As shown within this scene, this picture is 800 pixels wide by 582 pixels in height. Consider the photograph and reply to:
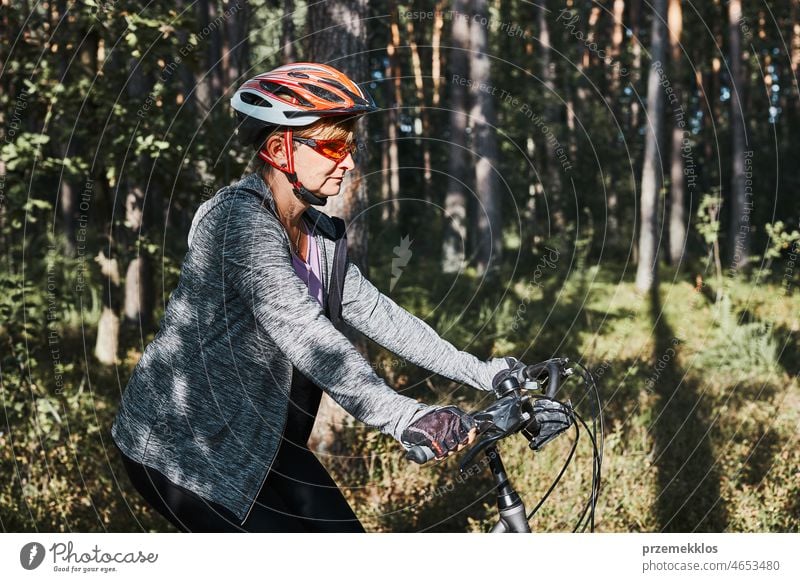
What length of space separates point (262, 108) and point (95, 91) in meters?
4.97

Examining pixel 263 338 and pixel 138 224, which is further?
pixel 138 224

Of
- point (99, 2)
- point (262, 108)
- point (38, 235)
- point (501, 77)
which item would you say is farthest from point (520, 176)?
point (262, 108)

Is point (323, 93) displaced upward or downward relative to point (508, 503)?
upward

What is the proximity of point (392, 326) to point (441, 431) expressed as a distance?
0.97 meters

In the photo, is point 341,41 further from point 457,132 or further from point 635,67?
point 635,67

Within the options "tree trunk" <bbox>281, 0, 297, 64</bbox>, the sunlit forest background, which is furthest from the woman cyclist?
"tree trunk" <bbox>281, 0, 297, 64</bbox>

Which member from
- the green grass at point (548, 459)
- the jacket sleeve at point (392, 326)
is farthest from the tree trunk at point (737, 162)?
the jacket sleeve at point (392, 326)

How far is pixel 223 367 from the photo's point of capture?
9.56ft

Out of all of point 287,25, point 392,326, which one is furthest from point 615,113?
point 392,326

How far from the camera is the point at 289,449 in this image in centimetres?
319

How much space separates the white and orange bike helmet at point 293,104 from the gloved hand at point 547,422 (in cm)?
100

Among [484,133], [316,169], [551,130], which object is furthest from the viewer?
[551,130]

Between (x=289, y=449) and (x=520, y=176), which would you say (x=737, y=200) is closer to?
(x=520, y=176)

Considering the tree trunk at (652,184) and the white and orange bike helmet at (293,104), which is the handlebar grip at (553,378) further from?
the tree trunk at (652,184)
